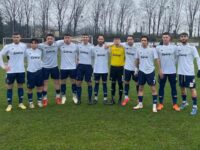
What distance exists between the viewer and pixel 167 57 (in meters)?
8.72

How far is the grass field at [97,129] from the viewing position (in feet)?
19.8

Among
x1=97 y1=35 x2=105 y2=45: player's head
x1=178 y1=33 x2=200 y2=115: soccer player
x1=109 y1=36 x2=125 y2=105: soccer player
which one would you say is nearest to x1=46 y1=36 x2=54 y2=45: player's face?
x1=97 y1=35 x2=105 y2=45: player's head

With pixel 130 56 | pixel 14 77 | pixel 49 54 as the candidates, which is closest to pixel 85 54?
pixel 49 54

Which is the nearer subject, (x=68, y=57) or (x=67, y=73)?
(x=68, y=57)

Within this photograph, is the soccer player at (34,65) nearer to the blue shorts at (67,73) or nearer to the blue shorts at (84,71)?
the blue shorts at (67,73)

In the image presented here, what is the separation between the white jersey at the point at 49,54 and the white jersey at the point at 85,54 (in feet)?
2.44

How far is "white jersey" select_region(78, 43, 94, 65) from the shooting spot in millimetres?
9617

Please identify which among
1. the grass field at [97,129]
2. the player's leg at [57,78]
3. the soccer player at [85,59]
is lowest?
the grass field at [97,129]

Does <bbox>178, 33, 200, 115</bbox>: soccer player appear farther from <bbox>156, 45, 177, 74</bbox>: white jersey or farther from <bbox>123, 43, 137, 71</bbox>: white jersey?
<bbox>123, 43, 137, 71</bbox>: white jersey

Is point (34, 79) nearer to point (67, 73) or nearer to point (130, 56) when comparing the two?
point (67, 73)

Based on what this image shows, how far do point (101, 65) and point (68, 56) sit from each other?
1042 millimetres

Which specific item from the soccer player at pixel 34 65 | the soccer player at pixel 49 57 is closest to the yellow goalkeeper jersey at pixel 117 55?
the soccer player at pixel 49 57

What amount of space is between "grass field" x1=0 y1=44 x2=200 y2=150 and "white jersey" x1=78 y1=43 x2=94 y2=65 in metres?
1.37

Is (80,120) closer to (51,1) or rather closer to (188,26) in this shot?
(51,1)
